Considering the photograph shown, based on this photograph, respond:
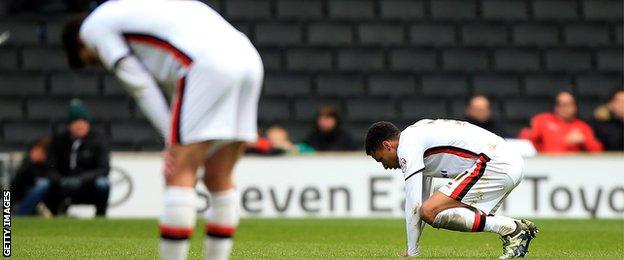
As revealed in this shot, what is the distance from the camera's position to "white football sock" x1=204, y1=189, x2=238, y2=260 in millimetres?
6824

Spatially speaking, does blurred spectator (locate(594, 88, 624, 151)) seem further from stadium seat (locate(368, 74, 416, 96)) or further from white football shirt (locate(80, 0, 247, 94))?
white football shirt (locate(80, 0, 247, 94))

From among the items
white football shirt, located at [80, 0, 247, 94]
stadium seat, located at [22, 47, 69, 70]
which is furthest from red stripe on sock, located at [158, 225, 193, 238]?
stadium seat, located at [22, 47, 69, 70]

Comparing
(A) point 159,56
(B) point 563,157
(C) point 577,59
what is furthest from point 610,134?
(A) point 159,56

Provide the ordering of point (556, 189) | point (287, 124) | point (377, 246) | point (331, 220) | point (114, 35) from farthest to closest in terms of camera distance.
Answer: point (287, 124) < point (556, 189) < point (331, 220) < point (377, 246) < point (114, 35)

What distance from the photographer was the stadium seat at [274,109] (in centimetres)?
1936

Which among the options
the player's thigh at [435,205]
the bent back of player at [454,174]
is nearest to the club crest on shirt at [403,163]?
the bent back of player at [454,174]

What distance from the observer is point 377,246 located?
11.1 meters

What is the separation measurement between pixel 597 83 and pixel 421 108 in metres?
2.63

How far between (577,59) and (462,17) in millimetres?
1772

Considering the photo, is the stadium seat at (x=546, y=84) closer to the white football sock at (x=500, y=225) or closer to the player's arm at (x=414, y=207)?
the white football sock at (x=500, y=225)

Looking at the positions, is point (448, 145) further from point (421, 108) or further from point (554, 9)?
point (554, 9)

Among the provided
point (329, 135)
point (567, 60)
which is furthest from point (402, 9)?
point (329, 135)

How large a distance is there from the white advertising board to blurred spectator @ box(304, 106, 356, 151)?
1.95 ft

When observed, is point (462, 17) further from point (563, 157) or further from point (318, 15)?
point (563, 157)
